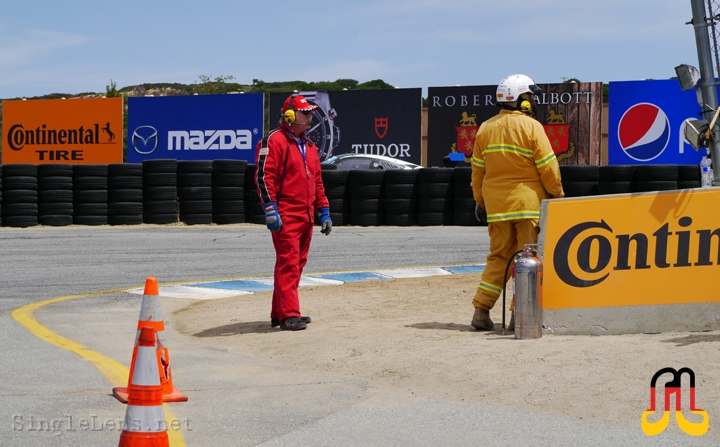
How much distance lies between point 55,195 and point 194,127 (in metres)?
14.5

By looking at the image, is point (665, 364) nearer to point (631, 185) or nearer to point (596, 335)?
point (596, 335)

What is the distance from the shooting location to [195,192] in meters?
22.2

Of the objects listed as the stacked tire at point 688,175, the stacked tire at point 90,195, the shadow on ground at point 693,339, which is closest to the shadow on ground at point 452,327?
the shadow on ground at point 693,339

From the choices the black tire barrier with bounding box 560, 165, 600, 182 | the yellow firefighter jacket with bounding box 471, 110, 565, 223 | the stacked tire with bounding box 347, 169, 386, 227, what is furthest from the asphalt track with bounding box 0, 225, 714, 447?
A: the black tire barrier with bounding box 560, 165, 600, 182

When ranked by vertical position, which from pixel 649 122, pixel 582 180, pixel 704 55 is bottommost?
pixel 582 180

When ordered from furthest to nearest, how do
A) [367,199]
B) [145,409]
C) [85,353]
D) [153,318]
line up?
[367,199]
[85,353]
[153,318]
[145,409]

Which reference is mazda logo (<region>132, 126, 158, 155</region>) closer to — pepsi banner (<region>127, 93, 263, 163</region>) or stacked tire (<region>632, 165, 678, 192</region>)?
pepsi banner (<region>127, 93, 263, 163</region>)

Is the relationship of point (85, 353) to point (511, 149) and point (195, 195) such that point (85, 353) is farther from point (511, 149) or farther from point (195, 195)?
point (195, 195)

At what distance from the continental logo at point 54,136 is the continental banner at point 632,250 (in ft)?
101

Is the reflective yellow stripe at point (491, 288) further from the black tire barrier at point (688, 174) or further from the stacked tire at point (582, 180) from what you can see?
the black tire barrier at point (688, 174)

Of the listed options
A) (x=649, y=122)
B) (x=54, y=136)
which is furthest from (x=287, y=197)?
(x=54, y=136)

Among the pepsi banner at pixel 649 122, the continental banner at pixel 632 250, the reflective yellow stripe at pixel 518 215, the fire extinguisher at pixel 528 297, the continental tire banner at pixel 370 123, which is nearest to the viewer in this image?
the fire extinguisher at pixel 528 297

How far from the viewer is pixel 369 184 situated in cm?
2181

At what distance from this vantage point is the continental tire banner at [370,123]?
34125 millimetres
